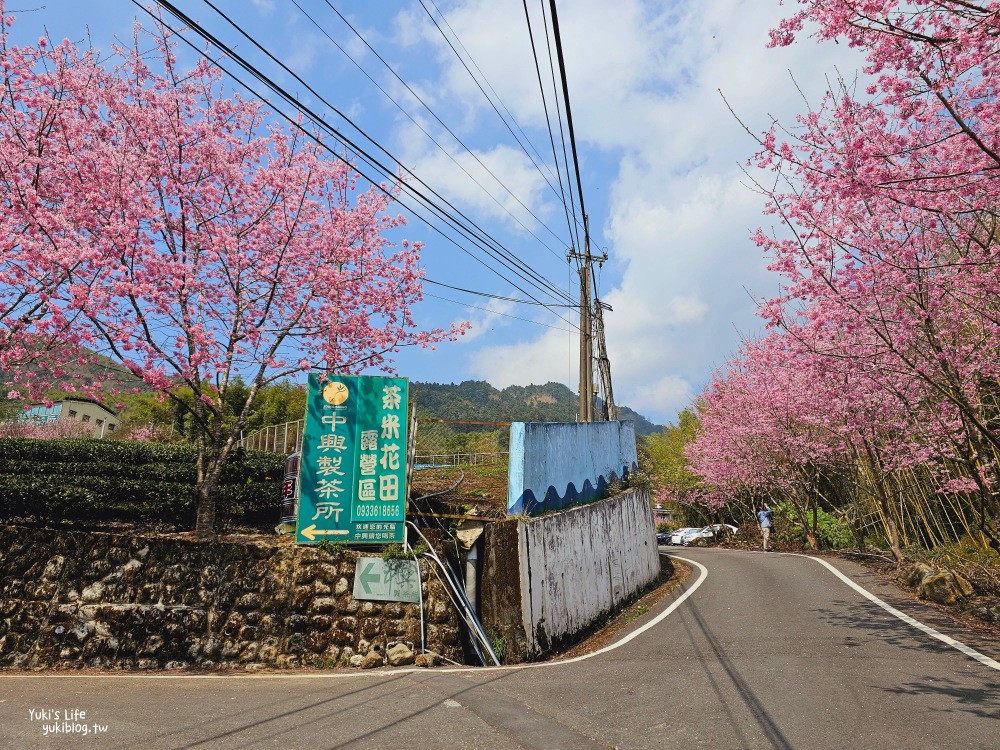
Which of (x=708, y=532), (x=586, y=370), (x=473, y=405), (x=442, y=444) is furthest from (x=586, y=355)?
(x=473, y=405)

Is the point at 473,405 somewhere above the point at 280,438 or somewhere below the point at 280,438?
above

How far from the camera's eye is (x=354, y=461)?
1064 centimetres

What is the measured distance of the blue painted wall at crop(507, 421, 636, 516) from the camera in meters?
10.6

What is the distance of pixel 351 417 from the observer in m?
10.8

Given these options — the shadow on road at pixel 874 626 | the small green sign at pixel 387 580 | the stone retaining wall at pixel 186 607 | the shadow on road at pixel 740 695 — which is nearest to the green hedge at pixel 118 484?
the stone retaining wall at pixel 186 607

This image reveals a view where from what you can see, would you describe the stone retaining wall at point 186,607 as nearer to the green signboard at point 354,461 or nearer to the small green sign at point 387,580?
the small green sign at point 387,580

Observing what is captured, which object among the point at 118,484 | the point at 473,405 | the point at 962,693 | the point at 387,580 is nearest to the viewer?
the point at 962,693

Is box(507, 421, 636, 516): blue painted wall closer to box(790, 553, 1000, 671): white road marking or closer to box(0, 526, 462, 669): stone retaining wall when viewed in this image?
box(0, 526, 462, 669): stone retaining wall

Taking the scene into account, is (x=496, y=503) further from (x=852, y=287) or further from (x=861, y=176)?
(x=861, y=176)

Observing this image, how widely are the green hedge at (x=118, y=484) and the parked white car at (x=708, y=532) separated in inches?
1017

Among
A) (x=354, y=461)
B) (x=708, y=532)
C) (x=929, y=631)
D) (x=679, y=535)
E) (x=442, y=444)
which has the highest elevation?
(x=442, y=444)

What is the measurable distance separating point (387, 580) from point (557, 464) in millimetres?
4055

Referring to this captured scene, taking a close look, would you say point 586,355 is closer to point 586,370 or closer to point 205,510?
point 586,370

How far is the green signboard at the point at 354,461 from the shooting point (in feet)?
33.9
